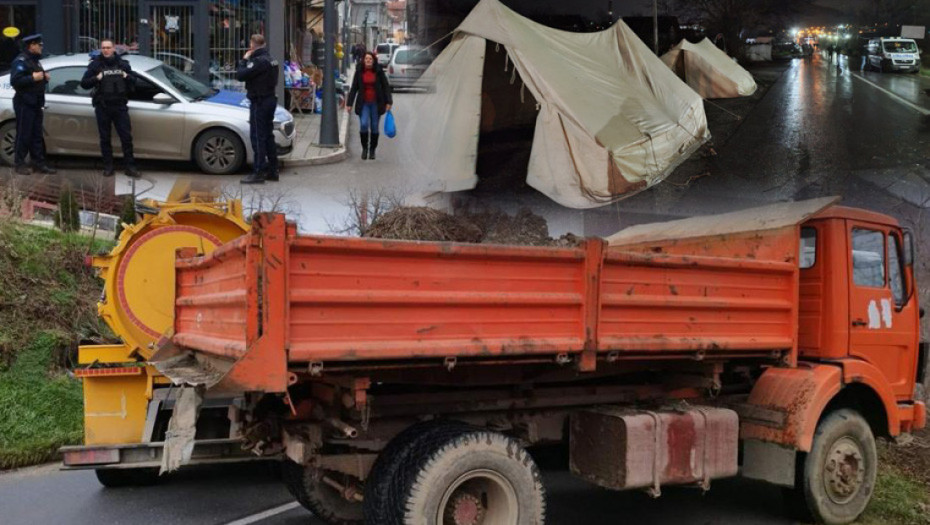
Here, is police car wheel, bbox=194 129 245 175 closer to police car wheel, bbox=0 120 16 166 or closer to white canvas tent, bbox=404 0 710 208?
police car wheel, bbox=0 120 16 166

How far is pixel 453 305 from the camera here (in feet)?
13.7

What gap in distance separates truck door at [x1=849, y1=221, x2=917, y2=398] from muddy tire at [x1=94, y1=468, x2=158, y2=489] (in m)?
5.14

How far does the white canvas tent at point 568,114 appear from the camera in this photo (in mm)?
5445

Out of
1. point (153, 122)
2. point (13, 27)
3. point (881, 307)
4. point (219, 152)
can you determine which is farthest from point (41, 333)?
point (881, 307)

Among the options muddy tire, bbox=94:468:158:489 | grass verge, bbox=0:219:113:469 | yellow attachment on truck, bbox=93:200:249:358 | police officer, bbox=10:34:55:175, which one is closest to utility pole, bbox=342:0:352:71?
police officer, bbox=10:34:55:175

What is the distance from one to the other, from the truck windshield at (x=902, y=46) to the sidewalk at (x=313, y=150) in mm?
5369

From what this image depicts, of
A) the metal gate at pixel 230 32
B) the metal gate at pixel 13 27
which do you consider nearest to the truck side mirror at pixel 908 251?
the metal gate at pixel 13 27

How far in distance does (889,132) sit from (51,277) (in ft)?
29.2

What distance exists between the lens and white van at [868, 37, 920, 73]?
4.71 m

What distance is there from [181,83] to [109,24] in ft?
7.04

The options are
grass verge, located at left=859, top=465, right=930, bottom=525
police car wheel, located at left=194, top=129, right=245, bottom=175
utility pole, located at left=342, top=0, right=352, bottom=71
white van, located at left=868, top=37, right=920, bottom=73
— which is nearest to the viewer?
white van, located at left=868, top=37, right=920, bottom=73

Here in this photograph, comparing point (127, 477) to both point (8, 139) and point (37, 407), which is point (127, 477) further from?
point (8, 139)

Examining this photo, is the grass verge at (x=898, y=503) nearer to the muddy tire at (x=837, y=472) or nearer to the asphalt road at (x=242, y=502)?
the muddy tire at (x=837, y=472)

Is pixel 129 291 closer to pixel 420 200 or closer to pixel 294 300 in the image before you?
pixel 420 200
